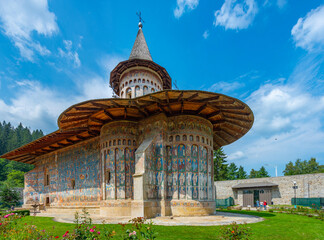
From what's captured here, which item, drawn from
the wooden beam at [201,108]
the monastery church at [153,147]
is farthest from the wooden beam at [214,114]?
the wooden beam at [201,108]

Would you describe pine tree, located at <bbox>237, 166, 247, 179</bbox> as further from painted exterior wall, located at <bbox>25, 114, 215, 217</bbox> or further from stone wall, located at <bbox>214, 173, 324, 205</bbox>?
painted exterior wall, located at <bbox>25, 114, 215, 217</bbox>

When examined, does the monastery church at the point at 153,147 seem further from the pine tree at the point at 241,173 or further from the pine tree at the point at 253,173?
the pine tree at the point at 253,173

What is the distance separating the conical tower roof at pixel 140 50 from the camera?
69.6ft

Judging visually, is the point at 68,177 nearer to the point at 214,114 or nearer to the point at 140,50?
the point at 140,50

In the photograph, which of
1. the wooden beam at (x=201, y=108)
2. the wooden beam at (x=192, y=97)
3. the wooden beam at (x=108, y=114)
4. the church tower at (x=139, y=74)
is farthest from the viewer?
the church tower at (x=139, y=74)

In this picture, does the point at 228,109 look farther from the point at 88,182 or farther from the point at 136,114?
the point at 88,182

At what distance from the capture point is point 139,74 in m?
20.4

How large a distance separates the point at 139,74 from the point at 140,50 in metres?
2.94

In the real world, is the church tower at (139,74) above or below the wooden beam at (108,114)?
above

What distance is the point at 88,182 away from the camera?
1933 cm

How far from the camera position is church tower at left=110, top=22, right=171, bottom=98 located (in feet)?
66.0

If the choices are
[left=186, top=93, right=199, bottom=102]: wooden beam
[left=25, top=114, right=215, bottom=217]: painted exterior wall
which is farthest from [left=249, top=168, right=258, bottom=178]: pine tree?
[left=186, top=93, right=199, bottom=102]: wooden beam

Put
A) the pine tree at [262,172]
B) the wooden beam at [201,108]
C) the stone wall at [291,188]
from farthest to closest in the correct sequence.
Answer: the pine tree at [262,172] → the stone wall at [291,188] → the wooden beam at [201,108]

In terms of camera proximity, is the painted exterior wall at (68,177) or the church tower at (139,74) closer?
the painted exterior wall at (68,177)
